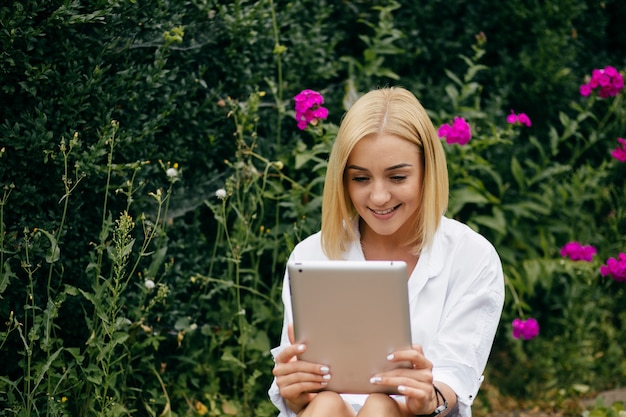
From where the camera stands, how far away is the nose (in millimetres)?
A: 2637

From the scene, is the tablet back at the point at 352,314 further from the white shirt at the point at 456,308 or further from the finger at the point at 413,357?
the white shirt at the point at 456,308

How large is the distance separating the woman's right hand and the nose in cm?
48

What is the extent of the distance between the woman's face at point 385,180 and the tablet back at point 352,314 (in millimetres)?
434

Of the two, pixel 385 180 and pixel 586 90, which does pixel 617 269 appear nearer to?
pixel 586 90

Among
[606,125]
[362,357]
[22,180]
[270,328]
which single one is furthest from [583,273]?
[22,180]

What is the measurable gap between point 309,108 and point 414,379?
5.07 feet

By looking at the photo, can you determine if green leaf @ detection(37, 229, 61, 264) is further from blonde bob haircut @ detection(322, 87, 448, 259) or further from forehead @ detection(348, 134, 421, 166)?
forehead @ detection(348, 134, 421, 166)

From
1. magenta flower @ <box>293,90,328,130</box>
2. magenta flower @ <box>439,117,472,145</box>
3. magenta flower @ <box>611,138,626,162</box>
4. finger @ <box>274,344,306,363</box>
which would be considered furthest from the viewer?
magenta flower @ <box>611,138,626,162</box>

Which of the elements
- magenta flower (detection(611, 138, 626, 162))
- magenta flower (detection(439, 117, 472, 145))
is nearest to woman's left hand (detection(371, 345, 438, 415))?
magenta flower (detection(439, 117, 472, 145))

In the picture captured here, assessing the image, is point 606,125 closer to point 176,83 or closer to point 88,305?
point 176,83

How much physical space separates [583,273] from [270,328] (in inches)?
60.5

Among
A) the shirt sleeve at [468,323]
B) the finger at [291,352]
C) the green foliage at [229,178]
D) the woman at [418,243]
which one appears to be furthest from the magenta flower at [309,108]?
the finger at [291,352]

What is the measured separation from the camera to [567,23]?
4570 millimetres

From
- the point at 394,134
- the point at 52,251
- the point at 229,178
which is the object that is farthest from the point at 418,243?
the point at 52,251
